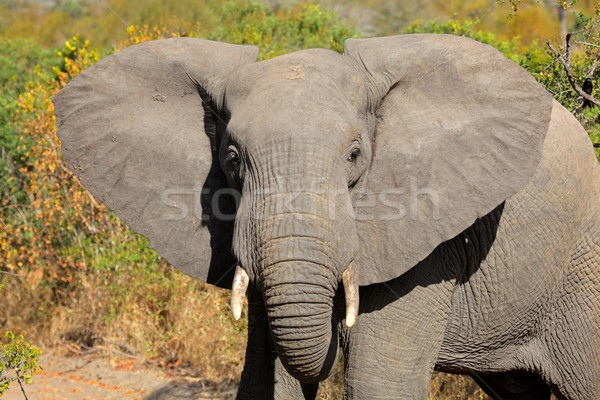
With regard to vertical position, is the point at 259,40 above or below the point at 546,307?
above

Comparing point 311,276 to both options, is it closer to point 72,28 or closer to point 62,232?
point 62,232

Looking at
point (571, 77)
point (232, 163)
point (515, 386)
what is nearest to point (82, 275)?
point (515, 386)

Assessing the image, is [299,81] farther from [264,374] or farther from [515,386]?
[515,386]

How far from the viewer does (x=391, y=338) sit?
3.53 m

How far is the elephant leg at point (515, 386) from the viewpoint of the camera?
4.78 m

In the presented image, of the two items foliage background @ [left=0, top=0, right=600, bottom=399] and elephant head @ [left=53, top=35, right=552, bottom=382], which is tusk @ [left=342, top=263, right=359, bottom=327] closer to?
elephant head @ [left=53, top=35, right=552, bottom=382]

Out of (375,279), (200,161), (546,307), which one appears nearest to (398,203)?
(375,279)

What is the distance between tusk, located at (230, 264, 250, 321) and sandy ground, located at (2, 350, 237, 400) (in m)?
3.25

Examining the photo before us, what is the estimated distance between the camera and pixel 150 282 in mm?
7371

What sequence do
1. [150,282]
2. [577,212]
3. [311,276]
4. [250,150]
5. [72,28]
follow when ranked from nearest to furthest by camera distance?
[311,276], [250,150], [577,212], [150,282], [72,28]

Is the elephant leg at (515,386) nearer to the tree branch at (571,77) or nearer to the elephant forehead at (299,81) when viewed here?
the tree branch at (571,77)

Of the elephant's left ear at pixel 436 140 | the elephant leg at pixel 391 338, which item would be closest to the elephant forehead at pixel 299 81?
the elephant's left ear at pixel 436 140

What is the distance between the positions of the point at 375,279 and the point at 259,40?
770 cm

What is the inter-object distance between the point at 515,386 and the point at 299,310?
2.44 m
